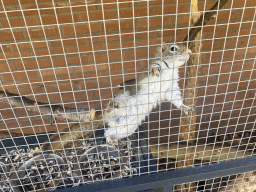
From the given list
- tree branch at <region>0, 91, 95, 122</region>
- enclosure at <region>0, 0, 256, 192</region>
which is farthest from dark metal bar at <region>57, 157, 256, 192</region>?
tree branch at <region>0, 91, 95, 122</region>

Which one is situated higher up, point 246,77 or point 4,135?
point 4,135

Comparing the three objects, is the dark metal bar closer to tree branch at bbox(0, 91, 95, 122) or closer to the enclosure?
the enclosure

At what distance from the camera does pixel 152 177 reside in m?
0.86

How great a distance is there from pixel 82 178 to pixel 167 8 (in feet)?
4.29

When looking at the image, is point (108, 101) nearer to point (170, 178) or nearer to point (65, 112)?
point (65, 112)

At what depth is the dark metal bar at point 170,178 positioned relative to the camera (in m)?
0.83

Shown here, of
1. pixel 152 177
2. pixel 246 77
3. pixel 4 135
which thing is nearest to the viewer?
pixel 152 177

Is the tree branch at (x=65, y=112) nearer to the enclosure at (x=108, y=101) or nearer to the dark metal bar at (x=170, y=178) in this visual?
the enclosure at (x=108, y=101)

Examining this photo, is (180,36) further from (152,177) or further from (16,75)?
(16,75)

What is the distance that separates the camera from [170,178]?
0.85m

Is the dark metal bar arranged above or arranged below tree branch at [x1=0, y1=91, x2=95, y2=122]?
below

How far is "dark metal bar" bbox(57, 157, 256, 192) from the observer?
0.83m

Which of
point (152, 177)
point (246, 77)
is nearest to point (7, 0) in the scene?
point (152, 177)

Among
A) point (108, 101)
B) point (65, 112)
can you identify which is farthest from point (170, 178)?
point (108, 101)
